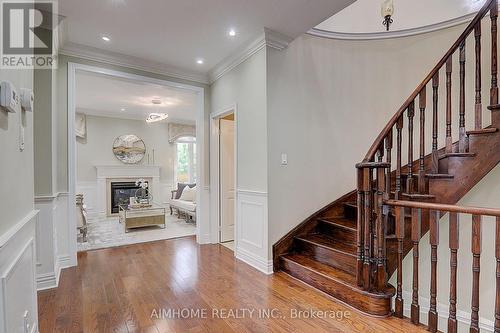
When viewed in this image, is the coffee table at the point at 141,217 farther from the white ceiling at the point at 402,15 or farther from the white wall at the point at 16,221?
the white ceiling at the point at 402,15

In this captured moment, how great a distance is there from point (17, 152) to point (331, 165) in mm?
3268

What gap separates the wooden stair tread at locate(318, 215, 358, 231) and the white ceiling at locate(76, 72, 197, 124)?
290 cm

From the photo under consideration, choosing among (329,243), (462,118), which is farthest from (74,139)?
(462,118)

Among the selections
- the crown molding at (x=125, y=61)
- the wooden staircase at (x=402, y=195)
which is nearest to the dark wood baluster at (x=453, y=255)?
the wooden staircase at (x=402, y=195)

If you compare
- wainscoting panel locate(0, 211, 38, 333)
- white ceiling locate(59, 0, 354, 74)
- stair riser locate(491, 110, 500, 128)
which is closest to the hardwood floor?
wainscoting panel locate(0, 211, 38, 333)

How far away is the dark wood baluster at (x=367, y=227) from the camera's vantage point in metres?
2.24

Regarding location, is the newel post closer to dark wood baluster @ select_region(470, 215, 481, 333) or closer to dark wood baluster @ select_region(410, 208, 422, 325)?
dark wood baluster @ select_region(410, 208, 422, 325)

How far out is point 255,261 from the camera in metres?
3.28

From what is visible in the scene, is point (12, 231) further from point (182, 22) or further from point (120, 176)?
point (120, 176)

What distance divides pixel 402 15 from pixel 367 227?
3678mm

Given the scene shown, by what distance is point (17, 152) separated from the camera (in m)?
1.38

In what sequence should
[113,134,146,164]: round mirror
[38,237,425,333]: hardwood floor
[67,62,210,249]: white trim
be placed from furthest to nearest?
[113,134,146,164]: round mirror
[67,62,210,249]: white trim
[38,237,425,333]: hardwood floor

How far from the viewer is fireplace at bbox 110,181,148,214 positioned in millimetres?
7281

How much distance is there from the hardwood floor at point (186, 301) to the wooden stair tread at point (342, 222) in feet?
2.82
